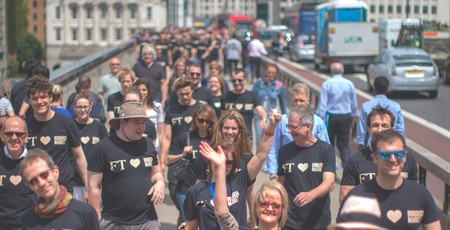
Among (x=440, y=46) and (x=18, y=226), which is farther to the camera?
(x=440, y=46)

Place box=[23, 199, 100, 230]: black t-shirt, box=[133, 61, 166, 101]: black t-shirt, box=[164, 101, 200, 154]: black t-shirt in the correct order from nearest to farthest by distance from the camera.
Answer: box=[23, 199, 100, 230]: black t-shirt → box=[164, 101, 200, 154]: black t-shirt → box=[133, 61, 166, 101]: black t-shirt

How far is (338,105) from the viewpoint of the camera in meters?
13.0

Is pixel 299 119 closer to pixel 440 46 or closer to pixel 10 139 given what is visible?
pixel 10 139

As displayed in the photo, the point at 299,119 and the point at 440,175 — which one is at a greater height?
the point at 299,119

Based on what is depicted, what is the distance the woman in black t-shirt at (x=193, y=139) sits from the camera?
8641 mm

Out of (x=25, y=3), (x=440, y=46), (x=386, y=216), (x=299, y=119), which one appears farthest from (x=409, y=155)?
(x=25, y=3)

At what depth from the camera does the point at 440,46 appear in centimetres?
3678

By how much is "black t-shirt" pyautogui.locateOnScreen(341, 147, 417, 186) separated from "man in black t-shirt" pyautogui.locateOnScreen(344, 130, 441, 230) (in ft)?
4.16

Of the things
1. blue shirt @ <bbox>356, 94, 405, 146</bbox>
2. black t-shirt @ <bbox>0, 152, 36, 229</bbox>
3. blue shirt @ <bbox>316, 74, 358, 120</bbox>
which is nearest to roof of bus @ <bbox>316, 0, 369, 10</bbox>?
blue shirt @ <bbox>316, 74, 358, 120</bbox>

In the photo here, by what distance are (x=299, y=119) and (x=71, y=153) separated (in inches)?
92.6

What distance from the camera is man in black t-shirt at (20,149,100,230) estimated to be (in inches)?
208

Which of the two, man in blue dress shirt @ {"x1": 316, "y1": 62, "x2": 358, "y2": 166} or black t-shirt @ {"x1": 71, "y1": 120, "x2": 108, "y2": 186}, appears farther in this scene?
man in blue dress shirt @ {"x1": 316, "y1": 62, "x2": 358, "y2": 166}

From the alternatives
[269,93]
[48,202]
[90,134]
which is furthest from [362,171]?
[269,93]

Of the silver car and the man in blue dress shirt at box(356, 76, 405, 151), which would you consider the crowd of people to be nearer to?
the man in blue dress shirt at box(356, 76, 405, 151)
